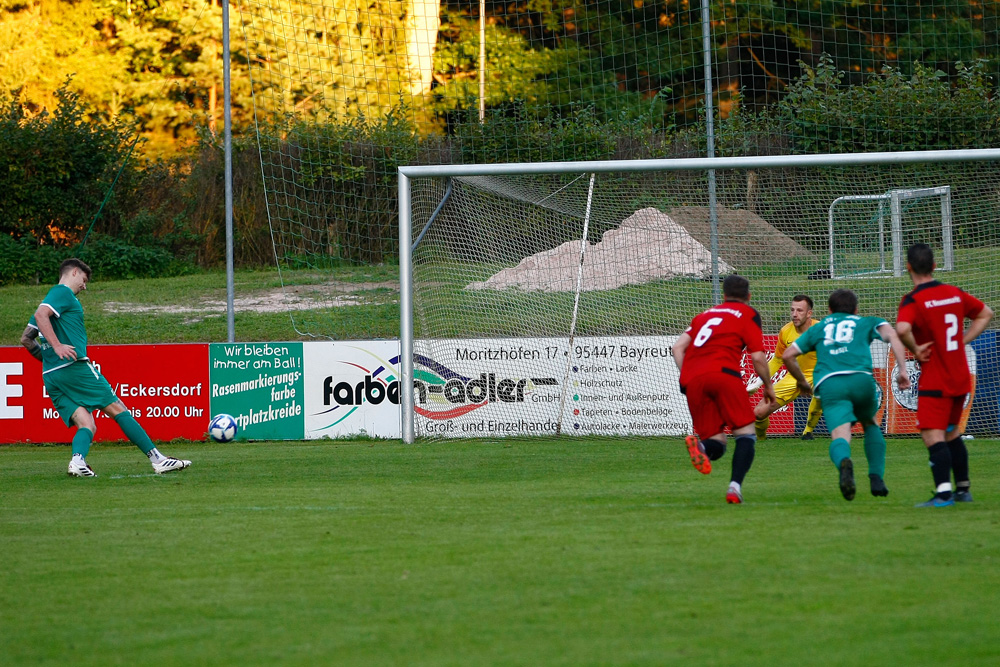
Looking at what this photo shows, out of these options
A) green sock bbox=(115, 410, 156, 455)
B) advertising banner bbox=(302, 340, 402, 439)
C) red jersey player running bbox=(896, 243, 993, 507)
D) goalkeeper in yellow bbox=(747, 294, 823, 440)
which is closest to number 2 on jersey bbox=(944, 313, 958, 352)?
red jersey player running bbox=(896, 243, 993, 507)

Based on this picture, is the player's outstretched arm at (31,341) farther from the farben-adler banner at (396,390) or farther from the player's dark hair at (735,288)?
the player's dark hair at (735,288)

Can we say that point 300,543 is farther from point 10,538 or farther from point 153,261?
point 153,261

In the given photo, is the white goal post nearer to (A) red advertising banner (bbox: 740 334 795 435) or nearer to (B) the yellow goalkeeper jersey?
(A) red advertising banner (bbox: 740 334 795 435)

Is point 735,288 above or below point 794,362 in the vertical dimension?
above

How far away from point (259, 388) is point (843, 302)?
8.37 m

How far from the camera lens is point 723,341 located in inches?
306

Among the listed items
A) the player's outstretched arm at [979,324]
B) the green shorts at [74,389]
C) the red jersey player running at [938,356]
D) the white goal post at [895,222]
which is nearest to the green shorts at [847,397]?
the red jersey player running at [938,356]

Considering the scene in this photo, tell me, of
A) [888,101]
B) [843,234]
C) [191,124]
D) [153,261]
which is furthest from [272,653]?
[191,124]

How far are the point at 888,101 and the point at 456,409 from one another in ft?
25.2

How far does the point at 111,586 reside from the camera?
525 centimetres

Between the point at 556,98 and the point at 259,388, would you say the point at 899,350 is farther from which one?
the point at 556,98

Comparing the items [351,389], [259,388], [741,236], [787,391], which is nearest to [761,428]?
[787,391]

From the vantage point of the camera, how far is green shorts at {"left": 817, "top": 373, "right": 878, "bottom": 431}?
743 centimetres

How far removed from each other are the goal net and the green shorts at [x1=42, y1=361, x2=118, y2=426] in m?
3.81
